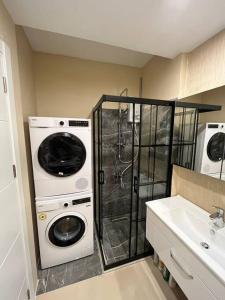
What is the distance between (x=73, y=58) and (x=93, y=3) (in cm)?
121

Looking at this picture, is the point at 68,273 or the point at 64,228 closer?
the point at 68,273

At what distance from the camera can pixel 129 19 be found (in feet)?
3.58

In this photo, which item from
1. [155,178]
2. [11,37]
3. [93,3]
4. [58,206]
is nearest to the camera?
[93,3]

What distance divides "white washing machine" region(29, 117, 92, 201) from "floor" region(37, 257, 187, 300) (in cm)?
94

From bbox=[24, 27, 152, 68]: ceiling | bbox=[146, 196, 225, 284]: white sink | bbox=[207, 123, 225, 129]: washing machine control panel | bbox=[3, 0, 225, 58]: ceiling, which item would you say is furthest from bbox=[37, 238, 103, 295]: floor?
bbox=[24, 27, 152, 68]: ceiling

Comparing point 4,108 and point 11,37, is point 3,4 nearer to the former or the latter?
point 11,37

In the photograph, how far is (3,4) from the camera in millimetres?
984

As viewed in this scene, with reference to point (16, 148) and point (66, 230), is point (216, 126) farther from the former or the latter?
point (66, 230)

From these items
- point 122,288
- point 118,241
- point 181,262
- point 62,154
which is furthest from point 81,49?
point 122,288

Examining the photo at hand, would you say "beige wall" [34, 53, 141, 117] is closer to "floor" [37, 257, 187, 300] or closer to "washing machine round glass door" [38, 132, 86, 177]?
"washing machine round glass door" [38, 132, 86, 177]

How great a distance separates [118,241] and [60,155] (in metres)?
1.49

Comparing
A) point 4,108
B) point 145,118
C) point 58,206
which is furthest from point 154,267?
point 4,108

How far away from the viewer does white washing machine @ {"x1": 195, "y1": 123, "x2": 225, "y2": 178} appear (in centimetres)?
114

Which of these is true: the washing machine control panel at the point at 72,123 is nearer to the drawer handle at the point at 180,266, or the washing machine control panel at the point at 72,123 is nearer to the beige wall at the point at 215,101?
the beige wall at the point at 215,101
